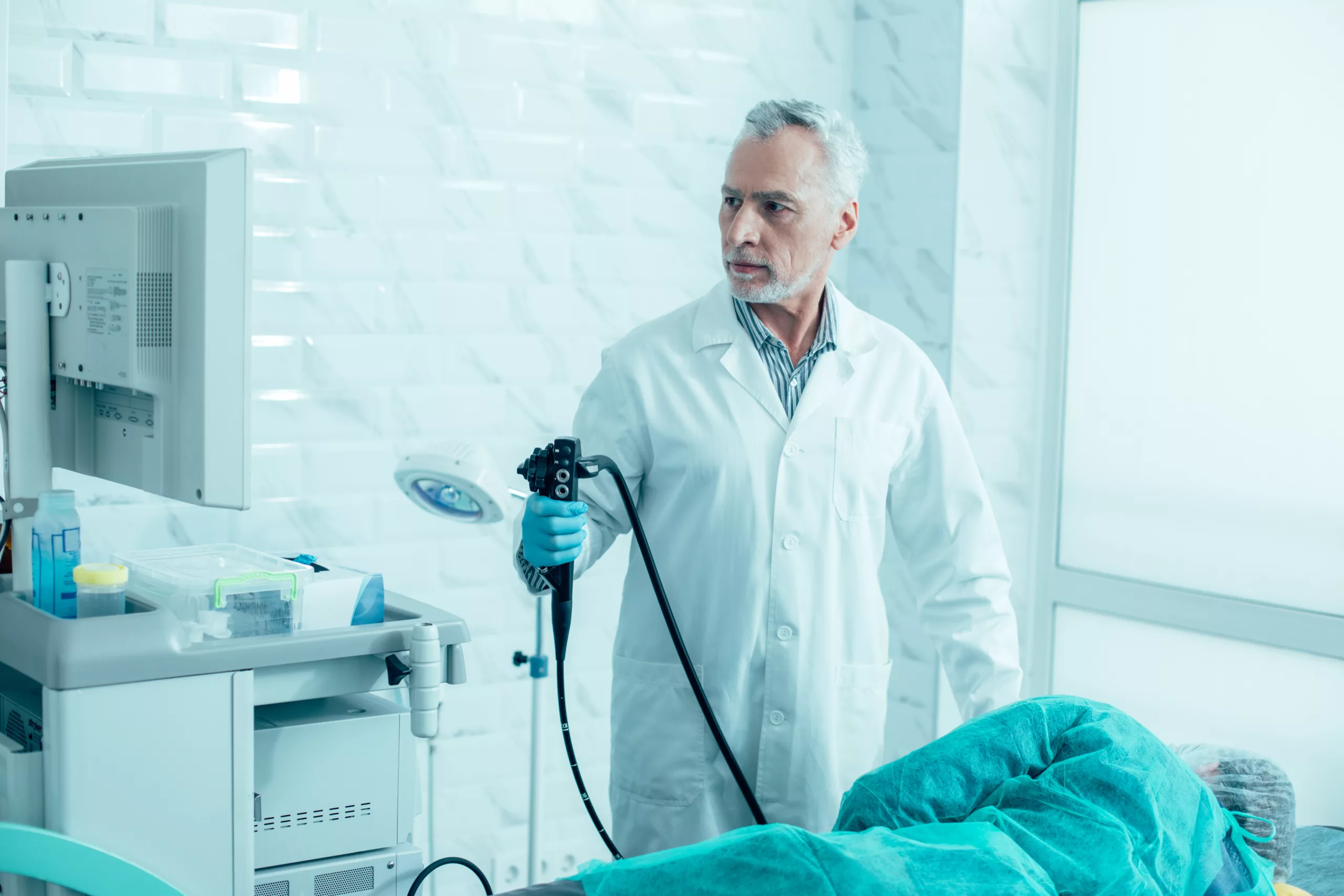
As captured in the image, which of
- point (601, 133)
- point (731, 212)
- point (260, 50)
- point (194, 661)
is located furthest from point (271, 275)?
point (194, 661)

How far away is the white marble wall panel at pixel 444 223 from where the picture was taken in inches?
96.0

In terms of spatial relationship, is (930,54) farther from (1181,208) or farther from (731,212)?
(731,212)

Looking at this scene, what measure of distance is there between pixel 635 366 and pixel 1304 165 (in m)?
1.57

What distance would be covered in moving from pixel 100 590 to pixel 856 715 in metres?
1.05

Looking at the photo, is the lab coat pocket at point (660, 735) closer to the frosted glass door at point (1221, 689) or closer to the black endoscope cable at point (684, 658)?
the black endoscope cable at point (684, 658)

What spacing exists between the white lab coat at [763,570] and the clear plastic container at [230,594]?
0.48 meters

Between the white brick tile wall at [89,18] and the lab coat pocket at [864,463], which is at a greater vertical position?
the white brick tile wall at [89,18]

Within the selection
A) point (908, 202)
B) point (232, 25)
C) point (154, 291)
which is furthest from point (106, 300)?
point (908, 202)

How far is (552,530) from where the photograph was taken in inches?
67.8

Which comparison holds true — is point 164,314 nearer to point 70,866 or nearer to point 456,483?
point 456,483

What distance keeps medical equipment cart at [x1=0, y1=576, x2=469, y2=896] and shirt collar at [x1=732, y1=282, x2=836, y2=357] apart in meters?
0.64

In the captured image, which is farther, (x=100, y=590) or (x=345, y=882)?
(x=345, y=882)

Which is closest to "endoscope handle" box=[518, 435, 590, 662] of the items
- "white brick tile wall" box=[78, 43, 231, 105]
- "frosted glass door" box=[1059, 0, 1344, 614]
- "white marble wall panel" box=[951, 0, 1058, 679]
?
"white brick tile wall" box=[78, 43, 231, 105]

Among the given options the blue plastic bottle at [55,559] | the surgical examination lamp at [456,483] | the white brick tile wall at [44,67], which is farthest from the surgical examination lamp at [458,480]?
the white brick tile wall at [44,67]
